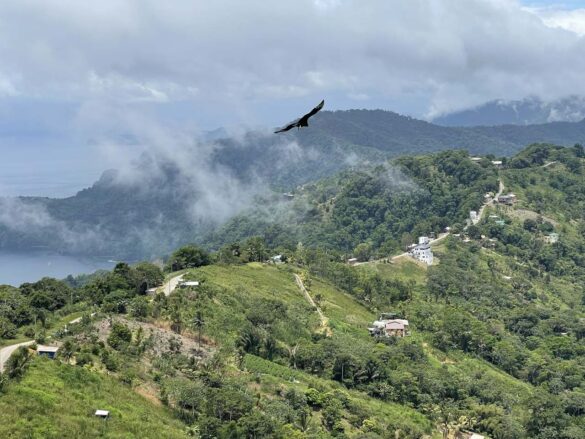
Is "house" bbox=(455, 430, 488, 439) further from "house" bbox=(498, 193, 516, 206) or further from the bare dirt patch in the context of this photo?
"house" bbox=(498, 193, 516, 206)

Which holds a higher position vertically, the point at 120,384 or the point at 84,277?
the point at 120,384

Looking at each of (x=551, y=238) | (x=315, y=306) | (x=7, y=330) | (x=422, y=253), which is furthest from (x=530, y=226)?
(x=7, y=330)

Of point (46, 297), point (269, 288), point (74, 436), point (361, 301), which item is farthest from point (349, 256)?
point (74, 436)

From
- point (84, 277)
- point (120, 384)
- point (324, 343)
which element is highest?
point (120, 384)

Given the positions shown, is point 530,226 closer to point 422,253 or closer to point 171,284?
point 422,253

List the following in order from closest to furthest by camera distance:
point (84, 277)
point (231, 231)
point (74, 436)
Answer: point (74, 436) → point (84, 277) → point (231, 231)

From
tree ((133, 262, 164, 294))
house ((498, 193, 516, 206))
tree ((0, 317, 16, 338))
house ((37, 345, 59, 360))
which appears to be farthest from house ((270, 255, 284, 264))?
house ((498, 193, 516, 206))

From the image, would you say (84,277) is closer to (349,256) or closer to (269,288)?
(349,256)

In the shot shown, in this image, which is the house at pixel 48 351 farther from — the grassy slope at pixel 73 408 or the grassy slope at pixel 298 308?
the grassy slope at pixel 298 308
